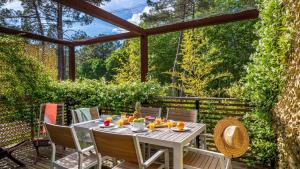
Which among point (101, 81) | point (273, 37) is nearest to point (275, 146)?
point (273, 37)

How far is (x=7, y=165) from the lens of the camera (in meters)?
4.06

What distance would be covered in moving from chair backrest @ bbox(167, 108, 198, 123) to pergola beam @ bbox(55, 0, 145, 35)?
231cm

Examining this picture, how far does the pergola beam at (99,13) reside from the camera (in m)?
4.08

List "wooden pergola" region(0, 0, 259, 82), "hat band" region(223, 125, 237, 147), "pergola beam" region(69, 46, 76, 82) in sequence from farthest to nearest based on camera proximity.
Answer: "pergola beam" region(69, 46, 76, 82)
"wooden pergola" region(0, 0, 259, 82)
"hat band" region(223, 125, 237, 147)

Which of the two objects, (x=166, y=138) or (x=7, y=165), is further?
(x=7, y=165)

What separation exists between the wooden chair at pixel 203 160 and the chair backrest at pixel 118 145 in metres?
0.71

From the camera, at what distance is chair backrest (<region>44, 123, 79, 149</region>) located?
2.70m

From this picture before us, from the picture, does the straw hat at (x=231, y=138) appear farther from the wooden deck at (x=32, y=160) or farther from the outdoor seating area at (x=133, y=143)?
the wooden deck at (x=32, y=160)

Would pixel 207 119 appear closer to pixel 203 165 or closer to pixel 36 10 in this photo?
pixel 203 165

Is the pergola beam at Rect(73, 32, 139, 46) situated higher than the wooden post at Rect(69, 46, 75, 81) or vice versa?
the pergola beam at Rect(73, 32, 139, 46)

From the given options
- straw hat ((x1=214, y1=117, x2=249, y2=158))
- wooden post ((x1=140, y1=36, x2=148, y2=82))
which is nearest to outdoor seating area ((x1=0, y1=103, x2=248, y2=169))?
straw hat ((x1=214, y1=117, x2=249, y2=158))

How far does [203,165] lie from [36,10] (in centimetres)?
660

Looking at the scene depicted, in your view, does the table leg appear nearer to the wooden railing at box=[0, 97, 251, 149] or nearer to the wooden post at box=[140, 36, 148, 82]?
the wooden railing at box=[0, 97, 251, 149]

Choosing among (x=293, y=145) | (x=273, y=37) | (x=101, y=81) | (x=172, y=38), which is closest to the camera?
(x=293, y=145)
